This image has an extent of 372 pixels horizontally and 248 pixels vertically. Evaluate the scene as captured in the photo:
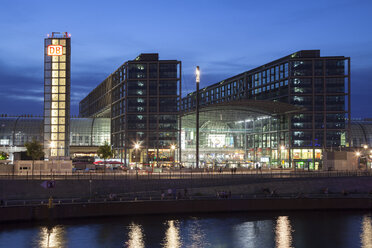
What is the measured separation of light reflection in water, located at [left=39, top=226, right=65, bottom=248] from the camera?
50469 millimetres

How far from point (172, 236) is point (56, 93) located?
3087 inches

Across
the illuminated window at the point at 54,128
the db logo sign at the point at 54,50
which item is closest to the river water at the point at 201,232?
the illuminated window at the point at 54,128

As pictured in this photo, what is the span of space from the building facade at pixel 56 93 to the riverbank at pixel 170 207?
62711 millimetres

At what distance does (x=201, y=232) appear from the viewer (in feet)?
189

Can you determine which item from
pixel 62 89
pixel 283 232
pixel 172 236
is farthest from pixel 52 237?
pixel 62 89

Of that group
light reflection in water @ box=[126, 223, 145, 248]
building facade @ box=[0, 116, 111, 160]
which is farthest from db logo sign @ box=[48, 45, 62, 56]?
light reflection in water @ box=[126, 223, 145, 248]

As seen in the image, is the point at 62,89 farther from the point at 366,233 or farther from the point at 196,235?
the point at 366,233

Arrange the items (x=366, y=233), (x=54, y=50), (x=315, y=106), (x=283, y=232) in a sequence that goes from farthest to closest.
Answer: (x=315, y=106) → (x=54, y=50) → (x=283, y=232) → (x=366, y=233)

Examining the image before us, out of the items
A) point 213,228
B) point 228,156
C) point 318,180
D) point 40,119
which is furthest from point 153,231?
point 40,119

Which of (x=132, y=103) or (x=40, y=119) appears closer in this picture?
(x=132, y=103)

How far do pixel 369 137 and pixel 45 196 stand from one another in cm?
13928

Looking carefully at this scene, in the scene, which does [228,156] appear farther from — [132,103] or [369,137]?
[369,137]

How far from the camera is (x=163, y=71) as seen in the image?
15562 centimetres

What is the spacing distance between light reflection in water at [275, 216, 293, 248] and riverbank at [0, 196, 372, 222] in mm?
5292
